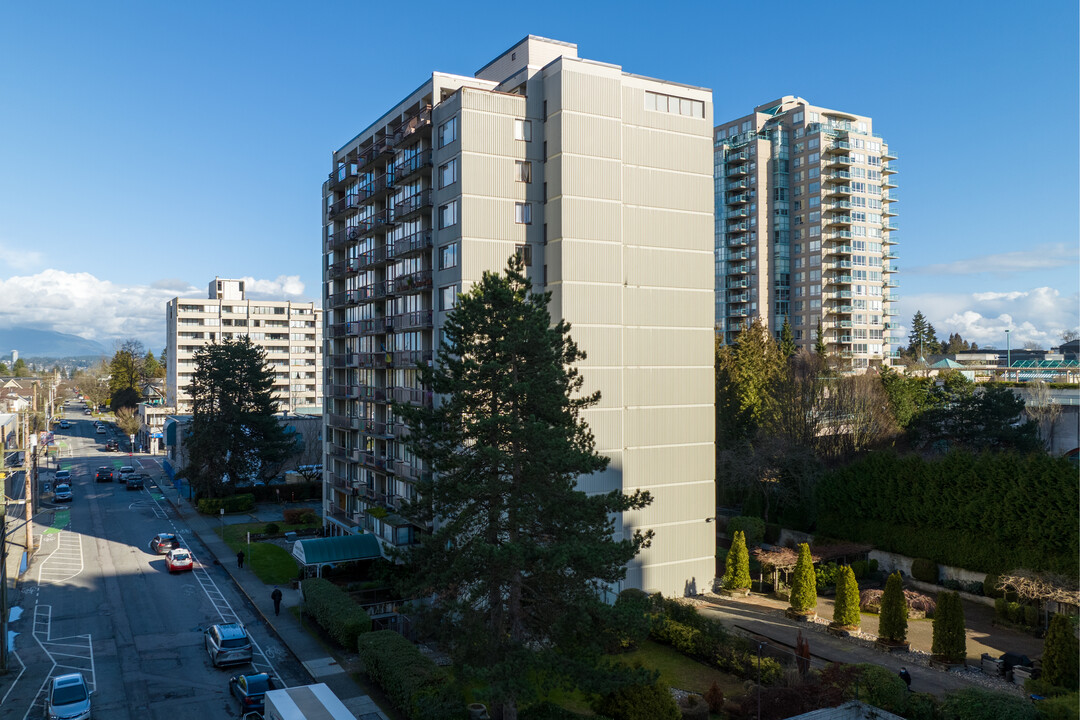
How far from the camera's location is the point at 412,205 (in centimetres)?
4450

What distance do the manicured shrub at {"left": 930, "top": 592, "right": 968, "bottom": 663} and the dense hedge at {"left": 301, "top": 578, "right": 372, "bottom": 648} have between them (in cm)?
2496

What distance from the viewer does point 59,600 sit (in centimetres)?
4322

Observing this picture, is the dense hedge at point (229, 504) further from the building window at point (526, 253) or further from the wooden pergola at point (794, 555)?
the wooden pergola at point (794, 555)

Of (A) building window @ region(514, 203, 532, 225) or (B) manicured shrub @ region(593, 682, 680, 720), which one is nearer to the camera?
(B) manicured shrub @ region(593, 682, 680, 720)

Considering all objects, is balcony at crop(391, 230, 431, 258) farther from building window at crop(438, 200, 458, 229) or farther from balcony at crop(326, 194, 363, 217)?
balcony at crop(326, 194, 363, 217)

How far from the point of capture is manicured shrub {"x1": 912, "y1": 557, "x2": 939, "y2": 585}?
43956 millimetres

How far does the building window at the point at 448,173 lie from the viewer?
39.5m

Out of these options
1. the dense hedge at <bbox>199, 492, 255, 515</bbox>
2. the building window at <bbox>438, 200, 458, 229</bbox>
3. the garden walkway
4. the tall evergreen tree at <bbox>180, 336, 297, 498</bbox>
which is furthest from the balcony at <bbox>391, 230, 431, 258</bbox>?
the dense hedge at <bbox>199, 492, 255, 515</bbox>

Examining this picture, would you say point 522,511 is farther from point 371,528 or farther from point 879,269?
point 879,269

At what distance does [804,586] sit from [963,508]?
38.6 ft

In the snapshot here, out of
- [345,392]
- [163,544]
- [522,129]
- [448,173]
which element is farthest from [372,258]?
[163,544]

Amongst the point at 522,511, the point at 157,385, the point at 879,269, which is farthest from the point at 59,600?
the point at 157,385

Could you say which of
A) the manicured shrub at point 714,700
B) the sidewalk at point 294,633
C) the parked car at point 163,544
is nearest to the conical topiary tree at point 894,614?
the manicured shrub at point 714,700

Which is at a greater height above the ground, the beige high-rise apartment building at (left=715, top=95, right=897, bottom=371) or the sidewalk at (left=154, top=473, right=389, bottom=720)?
the beige high-rise apartment building at (left=715, top=95, right=897, bottom=371)
